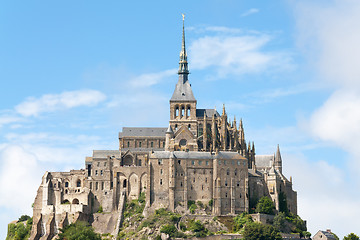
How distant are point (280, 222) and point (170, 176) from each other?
20.5 meters

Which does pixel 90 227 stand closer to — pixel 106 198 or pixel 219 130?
pixel 106 198

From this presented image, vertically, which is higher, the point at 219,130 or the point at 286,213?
the point at 219,130

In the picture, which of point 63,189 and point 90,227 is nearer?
point 90,227

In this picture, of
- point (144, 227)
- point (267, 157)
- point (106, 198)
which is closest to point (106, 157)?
point (106, 198)

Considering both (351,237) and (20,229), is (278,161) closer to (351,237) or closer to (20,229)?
(351,237)

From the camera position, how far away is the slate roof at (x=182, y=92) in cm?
15975

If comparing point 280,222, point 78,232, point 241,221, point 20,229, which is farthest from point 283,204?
point 20,229

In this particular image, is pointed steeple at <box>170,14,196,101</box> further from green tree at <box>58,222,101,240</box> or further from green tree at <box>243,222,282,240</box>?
green tree at <box>243,222,282,240</box>

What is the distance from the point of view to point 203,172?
145625mm

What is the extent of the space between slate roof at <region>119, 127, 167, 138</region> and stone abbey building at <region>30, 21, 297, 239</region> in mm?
192

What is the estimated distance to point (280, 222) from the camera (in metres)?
143

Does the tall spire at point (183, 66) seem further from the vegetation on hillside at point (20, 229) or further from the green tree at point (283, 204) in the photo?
the vegetation on hillside at point (20, 229)

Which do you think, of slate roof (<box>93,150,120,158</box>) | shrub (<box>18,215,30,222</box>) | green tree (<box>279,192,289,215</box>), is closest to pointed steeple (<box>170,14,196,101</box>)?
slate roof (<box>93,150,120,158</box>)

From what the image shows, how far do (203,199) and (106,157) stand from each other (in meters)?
21.0
